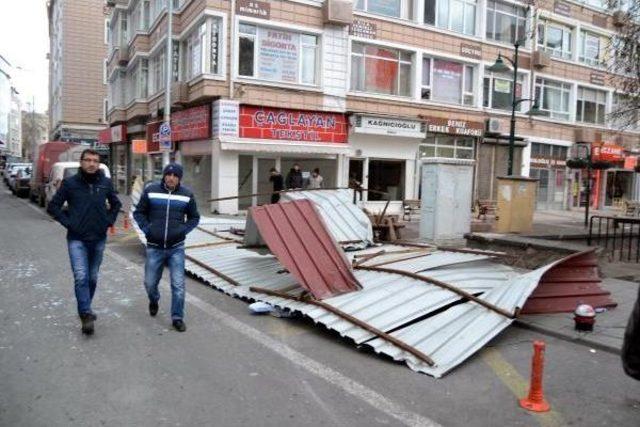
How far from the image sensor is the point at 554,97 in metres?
29.6

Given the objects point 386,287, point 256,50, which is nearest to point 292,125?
point 256,50

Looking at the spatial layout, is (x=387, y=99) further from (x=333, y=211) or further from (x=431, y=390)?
(x=431, y=390)

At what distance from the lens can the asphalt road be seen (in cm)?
409

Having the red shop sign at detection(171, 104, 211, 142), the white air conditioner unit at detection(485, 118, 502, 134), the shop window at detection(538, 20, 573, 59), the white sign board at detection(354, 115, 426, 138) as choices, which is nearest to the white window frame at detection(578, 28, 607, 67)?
the shop window at detection(538, 20, 573, 59)

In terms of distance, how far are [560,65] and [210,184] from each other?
19.1m

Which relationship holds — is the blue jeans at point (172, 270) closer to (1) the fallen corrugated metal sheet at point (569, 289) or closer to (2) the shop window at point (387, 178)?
(1) the fallen corrugated metal sheet at point (569, 289)

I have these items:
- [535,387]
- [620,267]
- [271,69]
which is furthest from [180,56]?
[535,387]

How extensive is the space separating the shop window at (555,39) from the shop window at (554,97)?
154cm

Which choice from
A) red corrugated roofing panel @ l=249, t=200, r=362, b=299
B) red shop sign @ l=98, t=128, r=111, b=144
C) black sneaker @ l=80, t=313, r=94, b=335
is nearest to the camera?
black sneaker @ l=80, t=313, r=94, b=335

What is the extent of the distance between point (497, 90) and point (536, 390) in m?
24.3

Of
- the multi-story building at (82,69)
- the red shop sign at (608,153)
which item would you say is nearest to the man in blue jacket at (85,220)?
the red shop sign at (608,153)

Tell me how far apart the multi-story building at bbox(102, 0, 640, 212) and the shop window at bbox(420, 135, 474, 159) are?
0.06 m

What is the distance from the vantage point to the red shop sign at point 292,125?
19984mm

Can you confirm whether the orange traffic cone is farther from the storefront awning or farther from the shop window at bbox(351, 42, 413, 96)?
the shop window at bbox(351, 42, 413, 96)
